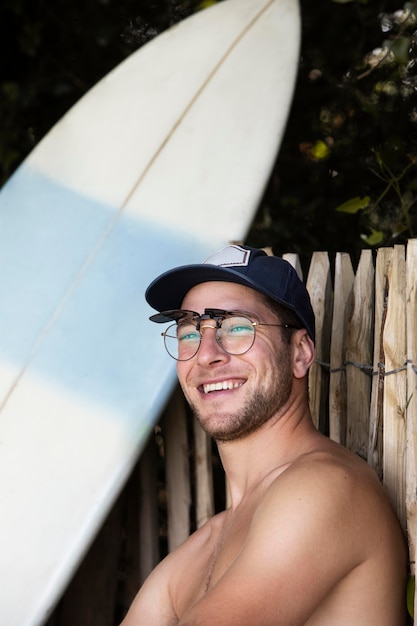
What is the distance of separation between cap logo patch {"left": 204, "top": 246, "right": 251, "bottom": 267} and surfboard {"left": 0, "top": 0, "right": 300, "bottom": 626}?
2.69 ft

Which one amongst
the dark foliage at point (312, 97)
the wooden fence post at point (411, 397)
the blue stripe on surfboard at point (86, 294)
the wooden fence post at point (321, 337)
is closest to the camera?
the wooden fence post at point (411, 397)

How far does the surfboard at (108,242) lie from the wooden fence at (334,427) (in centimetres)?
26

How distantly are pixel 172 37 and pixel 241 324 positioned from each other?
1949mm

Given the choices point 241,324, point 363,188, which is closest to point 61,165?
point 363,188

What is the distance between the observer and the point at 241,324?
6.76 feet

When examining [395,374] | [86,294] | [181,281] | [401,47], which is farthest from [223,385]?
[401,47]

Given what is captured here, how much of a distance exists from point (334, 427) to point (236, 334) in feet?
1.64

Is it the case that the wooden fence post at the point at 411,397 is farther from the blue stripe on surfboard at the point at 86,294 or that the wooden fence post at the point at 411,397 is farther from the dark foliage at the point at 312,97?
the dark foliage at the point at 312,97

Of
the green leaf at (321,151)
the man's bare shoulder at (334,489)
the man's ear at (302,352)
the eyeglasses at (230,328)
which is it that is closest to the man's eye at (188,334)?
the eyeglasses at (230,328)

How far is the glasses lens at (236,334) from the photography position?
2.06m

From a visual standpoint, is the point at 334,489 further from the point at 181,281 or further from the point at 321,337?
the point at 321,337

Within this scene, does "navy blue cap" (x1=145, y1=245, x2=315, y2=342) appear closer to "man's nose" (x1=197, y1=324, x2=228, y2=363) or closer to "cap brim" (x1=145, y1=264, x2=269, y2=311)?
"cap brim" (x1=145, y1=264, x2=269, y2=311)

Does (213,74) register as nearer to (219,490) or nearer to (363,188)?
(363,188)

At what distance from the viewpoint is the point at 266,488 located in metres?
1.96
